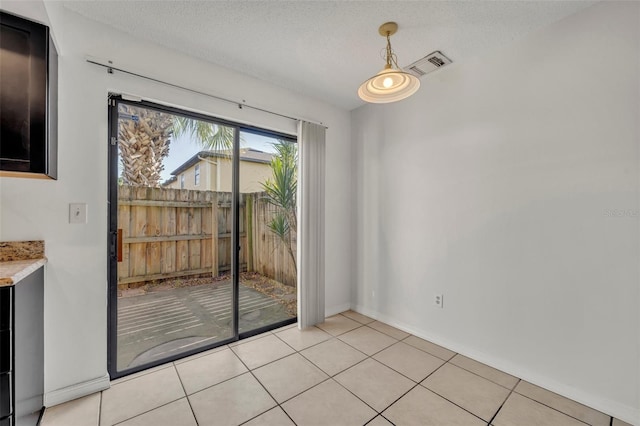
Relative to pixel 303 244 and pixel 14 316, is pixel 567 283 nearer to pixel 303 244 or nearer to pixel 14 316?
pixel 303 244

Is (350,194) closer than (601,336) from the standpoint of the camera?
No

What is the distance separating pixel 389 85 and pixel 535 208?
1.46 metres

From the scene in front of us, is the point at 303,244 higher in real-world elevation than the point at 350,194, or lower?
lower

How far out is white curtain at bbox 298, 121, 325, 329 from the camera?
2.96m

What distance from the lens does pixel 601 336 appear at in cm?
175

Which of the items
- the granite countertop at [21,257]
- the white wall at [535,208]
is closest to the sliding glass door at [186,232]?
the granite countertop at [21,257]

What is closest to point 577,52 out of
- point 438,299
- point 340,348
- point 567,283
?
point 567,283

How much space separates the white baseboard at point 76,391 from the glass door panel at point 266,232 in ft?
3.64

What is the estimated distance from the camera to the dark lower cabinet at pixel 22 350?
1158 mm

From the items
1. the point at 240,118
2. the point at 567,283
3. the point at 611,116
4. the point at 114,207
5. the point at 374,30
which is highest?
the point at 374,30

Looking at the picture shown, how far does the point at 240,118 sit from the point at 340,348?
243 cm

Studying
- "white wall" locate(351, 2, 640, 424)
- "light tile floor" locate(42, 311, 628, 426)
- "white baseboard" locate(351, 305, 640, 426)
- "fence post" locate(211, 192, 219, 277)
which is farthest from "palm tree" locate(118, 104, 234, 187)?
"white baseboard" locate(351, 305, 640, 426)

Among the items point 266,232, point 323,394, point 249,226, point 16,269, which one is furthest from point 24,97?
point 323,394

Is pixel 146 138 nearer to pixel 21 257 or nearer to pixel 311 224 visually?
pixel 21 257
